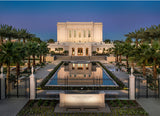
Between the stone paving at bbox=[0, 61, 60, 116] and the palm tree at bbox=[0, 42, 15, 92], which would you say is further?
the palm tree at bbox=[0, 42, 15, 92]

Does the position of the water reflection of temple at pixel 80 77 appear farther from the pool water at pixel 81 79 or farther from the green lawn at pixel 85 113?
the green lawn at pixel 85 113

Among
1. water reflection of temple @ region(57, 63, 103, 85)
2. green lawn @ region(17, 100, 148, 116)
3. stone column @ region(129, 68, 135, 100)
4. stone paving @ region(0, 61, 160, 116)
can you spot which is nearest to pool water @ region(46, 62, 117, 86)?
water reflection of temple @ region(57, 63, 103, 85)

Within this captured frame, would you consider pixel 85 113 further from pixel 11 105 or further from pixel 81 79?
pixel 81 79

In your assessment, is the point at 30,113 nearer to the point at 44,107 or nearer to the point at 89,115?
the point at 44,107

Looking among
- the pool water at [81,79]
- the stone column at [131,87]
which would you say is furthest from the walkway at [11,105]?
the stone column at [131,87]

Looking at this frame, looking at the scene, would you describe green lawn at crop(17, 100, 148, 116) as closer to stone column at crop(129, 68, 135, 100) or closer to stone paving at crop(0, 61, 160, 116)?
stone paving at crop(0, 61, 160, 116)

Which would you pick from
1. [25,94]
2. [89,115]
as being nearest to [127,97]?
[89,115]

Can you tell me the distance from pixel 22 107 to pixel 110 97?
6.25 meters

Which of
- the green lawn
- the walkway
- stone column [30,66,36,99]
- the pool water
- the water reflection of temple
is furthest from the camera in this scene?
the water reflection of temple

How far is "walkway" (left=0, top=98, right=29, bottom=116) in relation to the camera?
8.31 m

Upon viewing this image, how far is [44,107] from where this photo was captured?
356 inches

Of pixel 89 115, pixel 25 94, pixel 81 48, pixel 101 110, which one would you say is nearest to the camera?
pixel 89 115

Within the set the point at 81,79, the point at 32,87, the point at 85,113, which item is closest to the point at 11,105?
the point at 32,87

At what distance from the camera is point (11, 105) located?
9227 mm
